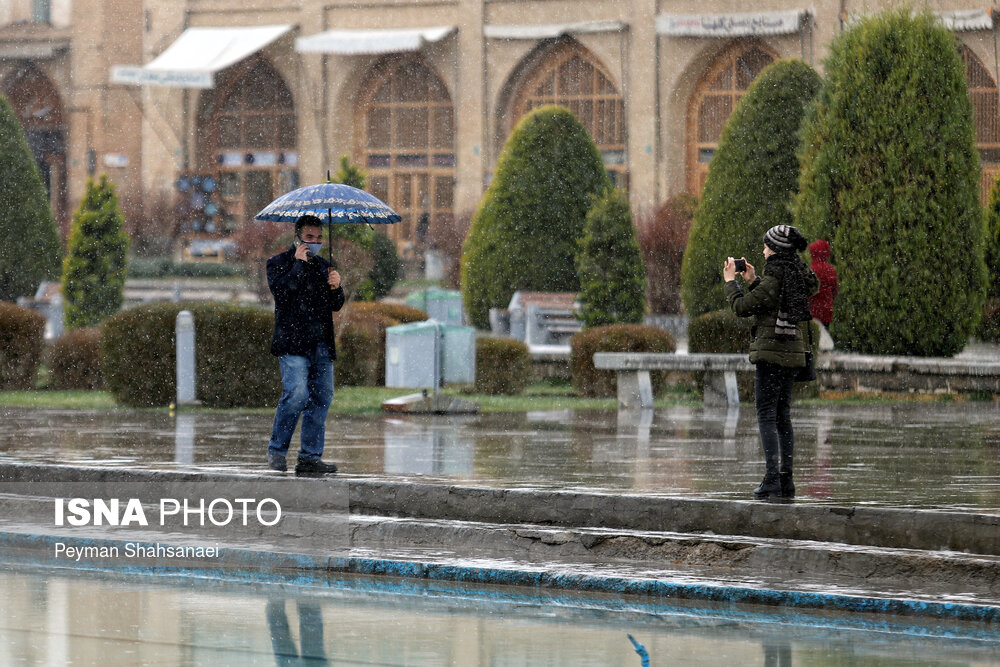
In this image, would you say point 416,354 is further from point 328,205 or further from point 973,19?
point 973,19

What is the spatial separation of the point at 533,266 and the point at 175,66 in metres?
22.6

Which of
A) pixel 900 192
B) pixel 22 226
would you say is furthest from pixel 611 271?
pixel 22 226

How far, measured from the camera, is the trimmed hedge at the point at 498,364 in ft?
66.7

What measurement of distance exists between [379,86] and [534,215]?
22.0 metres

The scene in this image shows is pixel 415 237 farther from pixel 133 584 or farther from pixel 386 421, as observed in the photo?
pixel 133 584

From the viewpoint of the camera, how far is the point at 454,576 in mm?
8406

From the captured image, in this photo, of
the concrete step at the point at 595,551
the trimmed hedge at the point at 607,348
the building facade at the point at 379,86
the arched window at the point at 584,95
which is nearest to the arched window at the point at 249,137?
the building facade at the point at 379,86

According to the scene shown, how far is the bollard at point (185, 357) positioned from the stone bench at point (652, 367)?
13.0ft

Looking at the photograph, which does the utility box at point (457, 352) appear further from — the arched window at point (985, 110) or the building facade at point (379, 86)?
the arched window at point (985, 110)

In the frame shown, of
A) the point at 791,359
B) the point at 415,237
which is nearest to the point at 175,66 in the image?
the point at 415,237

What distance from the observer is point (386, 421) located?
52.6 ft

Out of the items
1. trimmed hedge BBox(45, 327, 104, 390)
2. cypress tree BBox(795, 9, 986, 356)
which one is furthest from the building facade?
trimmed hedge BBox(45, 327, 104, 390)

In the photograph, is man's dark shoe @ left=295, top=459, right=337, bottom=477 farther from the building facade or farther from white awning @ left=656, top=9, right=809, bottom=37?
white awning @ left=656, top=9, right=809, bottom=37

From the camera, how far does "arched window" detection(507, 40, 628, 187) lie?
46.4 metres
